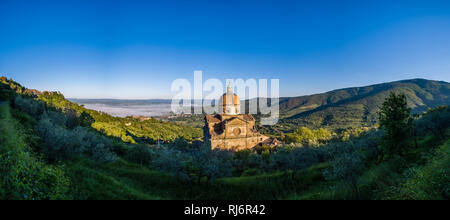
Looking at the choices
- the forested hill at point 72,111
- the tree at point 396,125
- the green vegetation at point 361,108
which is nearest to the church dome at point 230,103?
the forested hill at point 72,111

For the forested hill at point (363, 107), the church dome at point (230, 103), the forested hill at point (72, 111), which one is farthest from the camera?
the forested hill at point (363, 107)

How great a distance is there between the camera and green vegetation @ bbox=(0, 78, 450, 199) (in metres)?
6.43

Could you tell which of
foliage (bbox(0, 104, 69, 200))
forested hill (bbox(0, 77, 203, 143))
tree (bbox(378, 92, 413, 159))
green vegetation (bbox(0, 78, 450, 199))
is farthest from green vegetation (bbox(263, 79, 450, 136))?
foliage (bbox(0, 104, 69, 200))

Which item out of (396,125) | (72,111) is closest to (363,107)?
(396,125)

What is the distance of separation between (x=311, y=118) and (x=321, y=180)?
11220cm

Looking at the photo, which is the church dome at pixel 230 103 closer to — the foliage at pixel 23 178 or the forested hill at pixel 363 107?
the foliage at pixel 23 178

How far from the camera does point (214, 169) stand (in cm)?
1562

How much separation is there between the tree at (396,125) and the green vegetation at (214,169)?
6 cm

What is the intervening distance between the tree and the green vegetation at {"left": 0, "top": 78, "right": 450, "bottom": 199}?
6 cm

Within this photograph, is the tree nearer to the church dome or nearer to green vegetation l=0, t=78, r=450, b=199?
green vegetation l=0, t=78, r=450, b=199

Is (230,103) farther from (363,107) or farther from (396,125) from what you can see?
(363,107)

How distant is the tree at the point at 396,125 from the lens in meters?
15.3

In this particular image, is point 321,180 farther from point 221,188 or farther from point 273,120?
point 273,120
